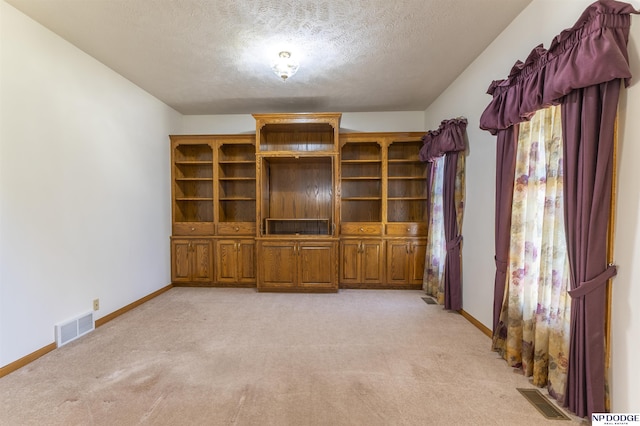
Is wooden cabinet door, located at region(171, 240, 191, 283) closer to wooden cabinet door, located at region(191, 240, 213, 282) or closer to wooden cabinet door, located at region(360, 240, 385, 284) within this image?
wooden cabinet door, located at region(191, 240, 213, 282)

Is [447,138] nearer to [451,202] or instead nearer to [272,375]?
[451,202]

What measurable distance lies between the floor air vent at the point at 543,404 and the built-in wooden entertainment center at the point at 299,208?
238cm

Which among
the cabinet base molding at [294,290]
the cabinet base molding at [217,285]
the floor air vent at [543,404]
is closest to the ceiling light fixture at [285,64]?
the cabinet base molding at [294,290]

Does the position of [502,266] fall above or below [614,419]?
above

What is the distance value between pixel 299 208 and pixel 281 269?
1.08 meters

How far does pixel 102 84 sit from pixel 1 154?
1336 millimetres

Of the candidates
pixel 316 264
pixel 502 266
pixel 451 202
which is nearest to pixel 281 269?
pixel 316 264

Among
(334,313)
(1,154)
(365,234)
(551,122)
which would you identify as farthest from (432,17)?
(1,154)

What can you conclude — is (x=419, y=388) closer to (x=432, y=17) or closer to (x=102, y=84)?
(x=432, y=17)

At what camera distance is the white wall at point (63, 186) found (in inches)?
85.8

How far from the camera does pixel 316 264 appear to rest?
412cm

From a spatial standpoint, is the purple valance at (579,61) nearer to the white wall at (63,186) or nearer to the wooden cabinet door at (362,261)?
the wooden cabinet door at (362,261)

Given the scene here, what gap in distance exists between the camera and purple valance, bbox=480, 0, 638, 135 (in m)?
1.42

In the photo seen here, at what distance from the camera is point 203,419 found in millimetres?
1653
